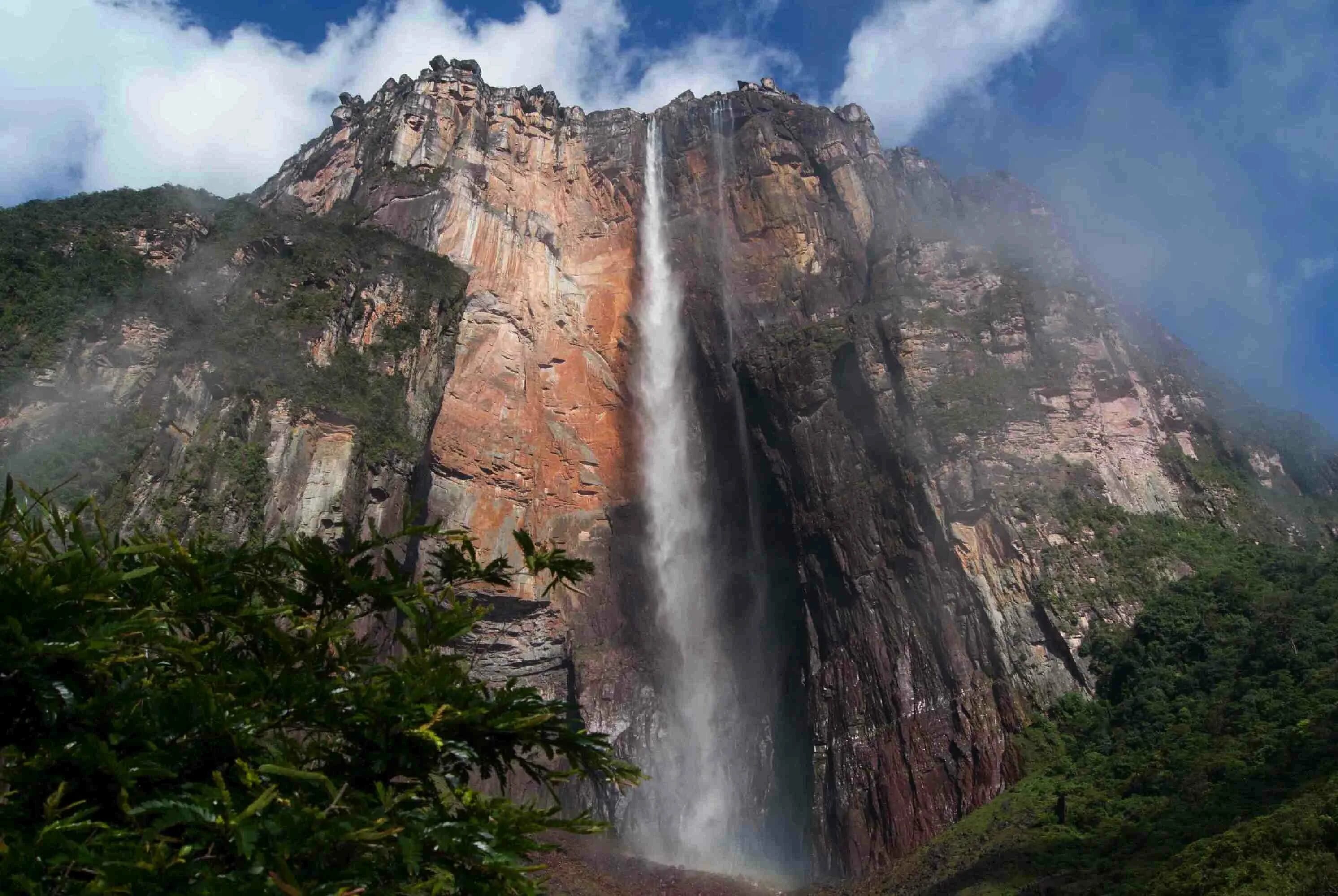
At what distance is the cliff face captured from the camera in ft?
94.1

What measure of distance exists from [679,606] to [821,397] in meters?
10.9

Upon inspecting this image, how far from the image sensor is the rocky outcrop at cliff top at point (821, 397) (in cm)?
2952

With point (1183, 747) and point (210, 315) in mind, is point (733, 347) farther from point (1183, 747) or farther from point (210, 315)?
point (1183, 747)

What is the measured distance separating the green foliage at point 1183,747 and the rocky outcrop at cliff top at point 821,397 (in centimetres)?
145

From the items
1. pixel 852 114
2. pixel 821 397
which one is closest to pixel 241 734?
pixel 821 397

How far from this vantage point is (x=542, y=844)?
18.6ft

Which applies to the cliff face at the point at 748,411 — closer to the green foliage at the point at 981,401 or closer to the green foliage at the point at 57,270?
the green foliage at the point at 981,401

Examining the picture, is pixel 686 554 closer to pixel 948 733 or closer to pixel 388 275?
pixel 948 733

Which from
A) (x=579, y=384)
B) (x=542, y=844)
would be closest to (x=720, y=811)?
(x=579, y=384)

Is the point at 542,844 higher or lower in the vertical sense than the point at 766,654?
lower

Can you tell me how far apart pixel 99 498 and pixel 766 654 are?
23753 mm

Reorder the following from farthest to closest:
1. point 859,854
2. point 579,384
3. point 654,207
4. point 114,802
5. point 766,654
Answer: point 654,207 < point 579,384 < point 766,654 < point 859,854 < point 114,802

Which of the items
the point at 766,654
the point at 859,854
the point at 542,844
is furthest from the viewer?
the point at 766,654

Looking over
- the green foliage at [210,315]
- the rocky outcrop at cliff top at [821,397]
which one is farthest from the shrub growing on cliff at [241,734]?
the rocky outcrop at cliff top at [821,397]
